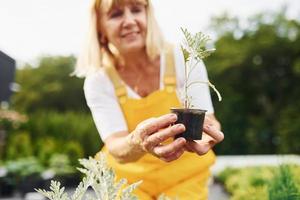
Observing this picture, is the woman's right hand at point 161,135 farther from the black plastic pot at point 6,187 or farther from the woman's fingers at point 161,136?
the black plastic pot at point 6,187

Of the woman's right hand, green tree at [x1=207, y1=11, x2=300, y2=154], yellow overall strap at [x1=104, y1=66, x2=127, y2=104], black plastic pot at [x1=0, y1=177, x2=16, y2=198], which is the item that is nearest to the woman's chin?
yellow overall strap at [x1=104, y1=66, x2=127, y2=104]

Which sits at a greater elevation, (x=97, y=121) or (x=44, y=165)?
(x=97, y=121)

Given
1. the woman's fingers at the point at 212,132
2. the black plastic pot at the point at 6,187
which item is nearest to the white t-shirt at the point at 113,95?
the woman's fingers at the point at 212,132

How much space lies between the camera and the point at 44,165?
13258mm

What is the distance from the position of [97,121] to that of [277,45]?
26.1 meters

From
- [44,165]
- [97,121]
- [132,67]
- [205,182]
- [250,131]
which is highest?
[132,67]

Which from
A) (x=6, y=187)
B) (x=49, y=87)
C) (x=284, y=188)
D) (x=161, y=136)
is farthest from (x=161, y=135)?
(x=49, y=87)

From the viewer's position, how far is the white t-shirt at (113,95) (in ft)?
7.39

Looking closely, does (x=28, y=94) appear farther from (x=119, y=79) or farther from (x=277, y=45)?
(x=119, y=79)

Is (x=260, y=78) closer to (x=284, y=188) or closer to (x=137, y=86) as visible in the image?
(x=284, y=188)

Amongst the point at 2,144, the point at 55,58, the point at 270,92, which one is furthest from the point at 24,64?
the point at 2,144

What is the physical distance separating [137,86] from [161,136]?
783mm

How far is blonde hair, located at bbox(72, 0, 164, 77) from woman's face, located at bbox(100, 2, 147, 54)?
0.02 metres

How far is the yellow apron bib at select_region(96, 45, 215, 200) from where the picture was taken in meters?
2.28
